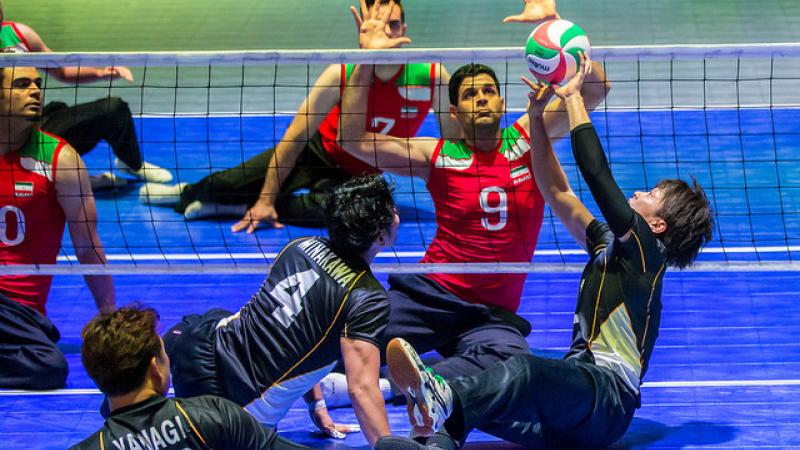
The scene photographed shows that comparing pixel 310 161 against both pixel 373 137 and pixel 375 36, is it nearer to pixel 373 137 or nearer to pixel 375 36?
pixel 373 137

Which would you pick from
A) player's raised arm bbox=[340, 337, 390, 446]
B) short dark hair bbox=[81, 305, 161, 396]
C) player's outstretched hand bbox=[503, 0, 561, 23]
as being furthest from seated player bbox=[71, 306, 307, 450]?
player's outstretched hand bbox=[503, 0, 561, 23]

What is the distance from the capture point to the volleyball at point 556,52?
5.17 m

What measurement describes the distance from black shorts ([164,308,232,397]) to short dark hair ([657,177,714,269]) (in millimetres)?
2017

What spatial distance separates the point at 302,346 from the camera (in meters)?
4.71

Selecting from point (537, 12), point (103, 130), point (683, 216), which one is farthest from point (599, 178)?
point (103, 130)

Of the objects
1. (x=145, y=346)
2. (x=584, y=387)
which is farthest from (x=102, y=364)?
(x=584, y=387)

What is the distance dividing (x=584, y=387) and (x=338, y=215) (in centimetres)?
123

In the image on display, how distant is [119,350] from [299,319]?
1.21 m

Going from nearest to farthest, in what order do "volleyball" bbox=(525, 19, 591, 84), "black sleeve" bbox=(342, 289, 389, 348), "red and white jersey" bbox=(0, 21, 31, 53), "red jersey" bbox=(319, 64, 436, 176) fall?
"black sleeve" bbox=(342, 289, 389, 348) < "volleyball" bbox=(525, 19, 591, 84) < "red and white jersey" bbox=(0, 21, 31, 53) < "red jersey" bbox=(319, 64, 436, 176)

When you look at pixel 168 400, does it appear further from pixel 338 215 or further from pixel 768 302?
pixel 768 302

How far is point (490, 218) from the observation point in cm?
609

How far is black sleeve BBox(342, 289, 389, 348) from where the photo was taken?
15.0 ft

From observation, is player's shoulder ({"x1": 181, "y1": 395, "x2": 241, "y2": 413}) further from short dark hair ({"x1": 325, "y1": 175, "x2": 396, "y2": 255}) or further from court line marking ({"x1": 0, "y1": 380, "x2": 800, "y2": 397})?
court line marking ({"x1": 0, "y1": 380, "x2": 800, "y2": 397})

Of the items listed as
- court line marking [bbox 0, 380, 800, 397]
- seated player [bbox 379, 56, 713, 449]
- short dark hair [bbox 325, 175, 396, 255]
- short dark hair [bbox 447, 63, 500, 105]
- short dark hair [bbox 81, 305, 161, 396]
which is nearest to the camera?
short dark hair [bbox 81, 305, 161, 396]
